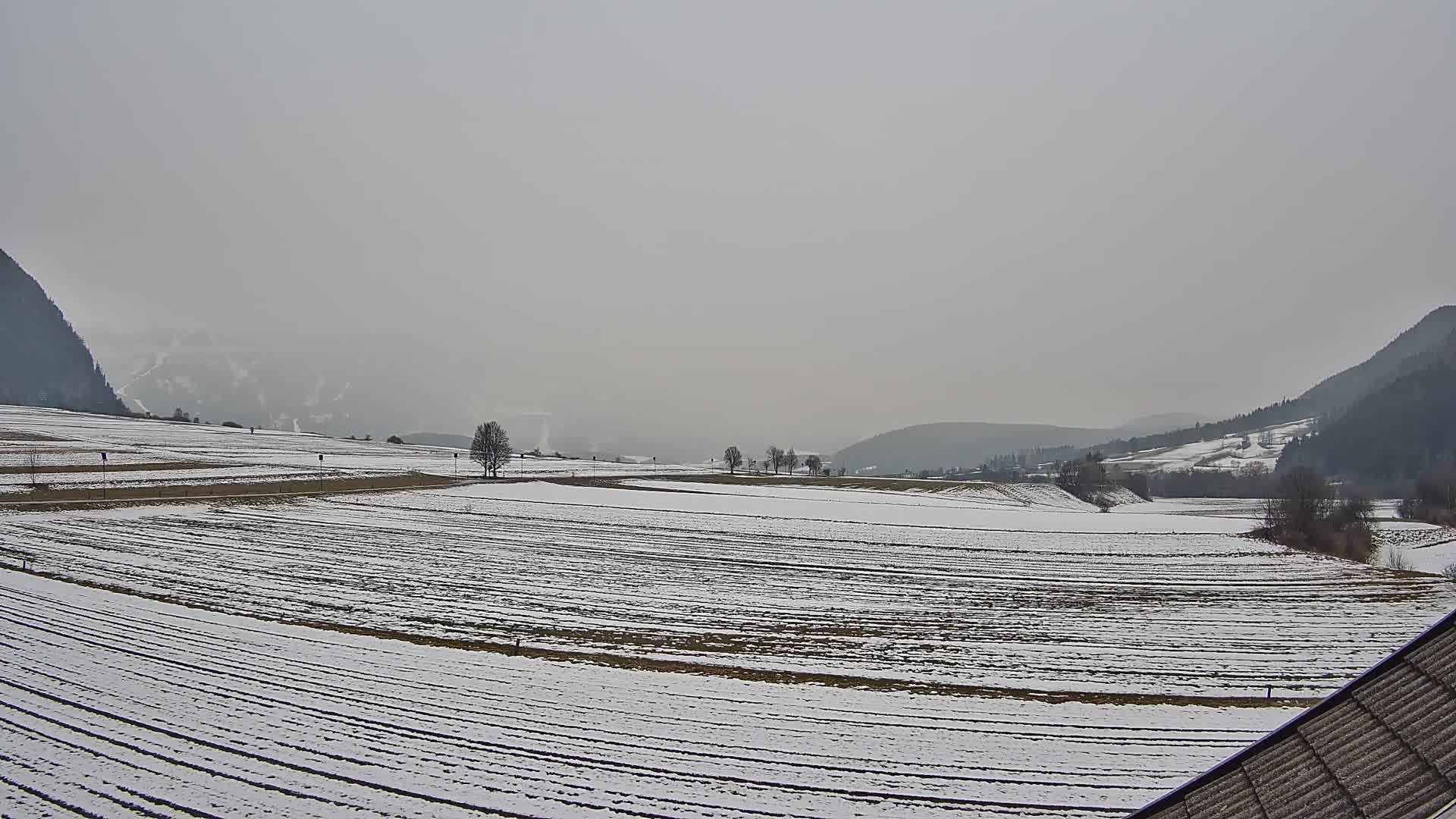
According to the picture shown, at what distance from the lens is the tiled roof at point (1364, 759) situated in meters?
4.68

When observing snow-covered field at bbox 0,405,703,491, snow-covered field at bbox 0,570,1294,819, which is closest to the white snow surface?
snow-covered field at bbox 0,405,703,491

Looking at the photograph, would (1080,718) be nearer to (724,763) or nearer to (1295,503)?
(724,763)

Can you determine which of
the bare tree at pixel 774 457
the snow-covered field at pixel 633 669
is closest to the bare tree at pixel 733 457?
the bare tree at pixel 774 457

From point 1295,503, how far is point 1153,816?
256ft

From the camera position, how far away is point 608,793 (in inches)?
548

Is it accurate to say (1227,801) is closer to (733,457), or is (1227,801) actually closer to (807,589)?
(807,589)

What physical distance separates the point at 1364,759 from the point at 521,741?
14.9 meters

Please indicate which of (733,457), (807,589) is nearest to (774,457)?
(733,457)

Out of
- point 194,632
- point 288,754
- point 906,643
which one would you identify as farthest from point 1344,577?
point 194,632

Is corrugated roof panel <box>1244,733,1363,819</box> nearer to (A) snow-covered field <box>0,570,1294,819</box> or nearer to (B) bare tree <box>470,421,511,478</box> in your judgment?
(A) snow-covered field <box>0,570,1294,819</box>

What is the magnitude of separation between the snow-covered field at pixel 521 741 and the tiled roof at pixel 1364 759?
8570 millimetres

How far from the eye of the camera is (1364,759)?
5145mm

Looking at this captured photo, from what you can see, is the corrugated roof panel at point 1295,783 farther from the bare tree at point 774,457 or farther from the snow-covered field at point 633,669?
the bare tree at point 774,457

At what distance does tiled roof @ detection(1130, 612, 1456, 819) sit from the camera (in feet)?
15.4
